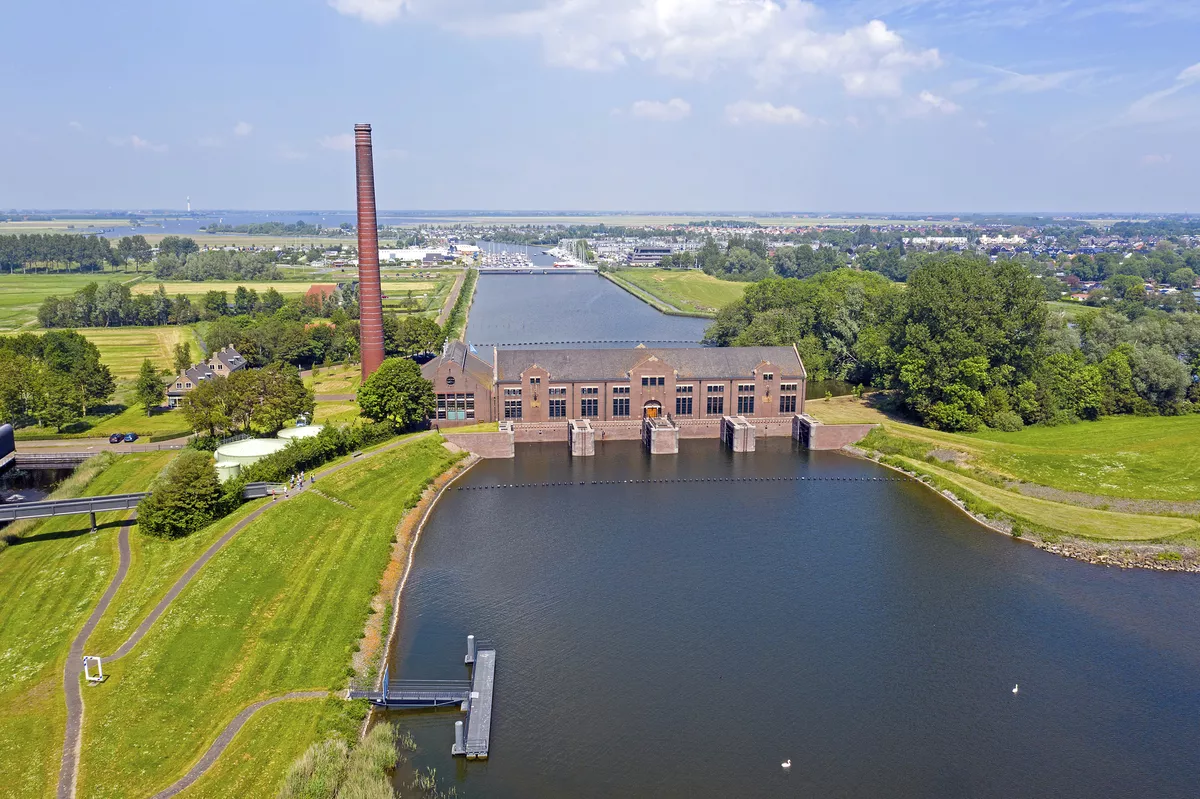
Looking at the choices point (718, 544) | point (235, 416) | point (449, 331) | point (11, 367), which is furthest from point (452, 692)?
point (449, 331)

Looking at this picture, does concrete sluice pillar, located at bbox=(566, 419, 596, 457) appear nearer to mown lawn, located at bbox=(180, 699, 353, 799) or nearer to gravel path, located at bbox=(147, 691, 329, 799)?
gravel path, located at bbox=(147, 691, 329, 799)

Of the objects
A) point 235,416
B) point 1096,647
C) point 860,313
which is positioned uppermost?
point 860,313

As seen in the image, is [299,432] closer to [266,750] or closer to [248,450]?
[248,450]

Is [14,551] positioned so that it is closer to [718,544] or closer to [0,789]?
Answer: [0,789]

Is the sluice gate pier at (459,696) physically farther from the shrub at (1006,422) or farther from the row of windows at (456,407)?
the shrub at (1006,422)

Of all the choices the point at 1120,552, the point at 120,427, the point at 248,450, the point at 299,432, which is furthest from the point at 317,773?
the point at 120,427

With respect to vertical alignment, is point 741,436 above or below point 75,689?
above
